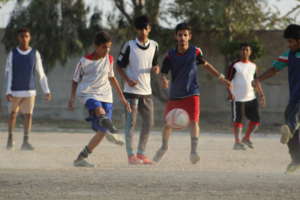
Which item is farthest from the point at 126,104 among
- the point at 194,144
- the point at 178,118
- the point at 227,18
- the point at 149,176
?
the point at 227,18

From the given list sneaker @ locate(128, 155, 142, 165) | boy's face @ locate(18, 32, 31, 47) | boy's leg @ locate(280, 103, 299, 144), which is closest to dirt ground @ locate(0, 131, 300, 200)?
sneaker @ locate(128, 155, 142, 165)

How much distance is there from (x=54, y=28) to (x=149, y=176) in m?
14.9

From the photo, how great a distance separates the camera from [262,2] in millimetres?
22469

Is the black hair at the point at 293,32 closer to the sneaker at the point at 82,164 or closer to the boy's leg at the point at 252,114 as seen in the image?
the sneaker at the point at 82,164

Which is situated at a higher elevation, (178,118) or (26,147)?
(178,118)

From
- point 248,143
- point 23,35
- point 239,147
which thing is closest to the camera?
point 23,35

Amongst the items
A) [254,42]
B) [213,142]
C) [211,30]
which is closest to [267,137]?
[213,142]

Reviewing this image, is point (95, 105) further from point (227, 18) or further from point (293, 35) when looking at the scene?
point (227, 18)

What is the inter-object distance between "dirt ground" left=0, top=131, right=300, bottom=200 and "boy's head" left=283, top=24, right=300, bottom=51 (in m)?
1.46

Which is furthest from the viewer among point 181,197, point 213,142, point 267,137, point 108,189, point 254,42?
point 254,42

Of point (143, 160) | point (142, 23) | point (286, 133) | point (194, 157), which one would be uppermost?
point (142, 23)

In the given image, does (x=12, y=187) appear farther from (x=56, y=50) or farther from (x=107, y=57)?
(x=56, y=50)

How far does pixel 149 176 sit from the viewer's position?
8828 mm

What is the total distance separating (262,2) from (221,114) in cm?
337
